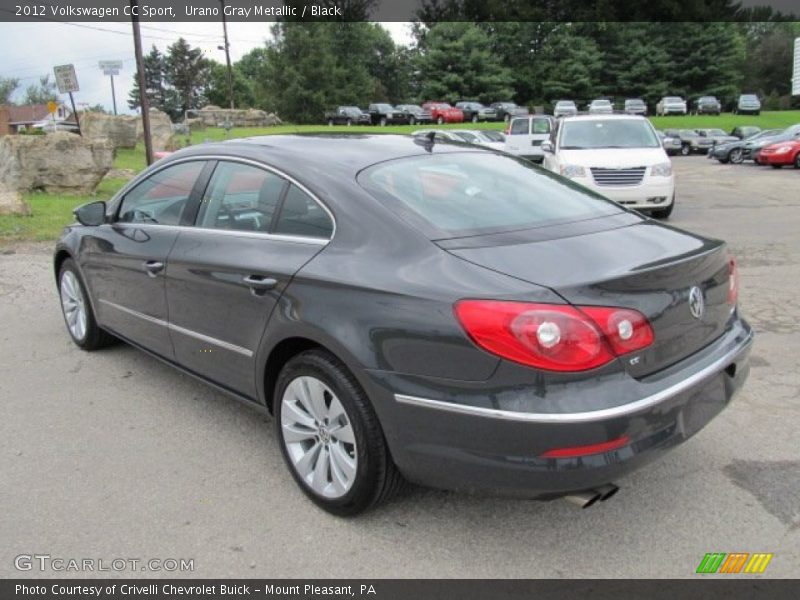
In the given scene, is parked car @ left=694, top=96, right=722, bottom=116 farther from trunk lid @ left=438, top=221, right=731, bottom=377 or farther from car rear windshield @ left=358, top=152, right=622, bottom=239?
trunk lid @ left=438, top=221, right=731, bottom=377

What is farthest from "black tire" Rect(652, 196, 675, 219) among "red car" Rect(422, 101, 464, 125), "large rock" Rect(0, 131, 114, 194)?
"red car" Rect(422, 101, 464, 125)

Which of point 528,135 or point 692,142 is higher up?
point 528,135

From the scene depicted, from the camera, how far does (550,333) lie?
7.61ft

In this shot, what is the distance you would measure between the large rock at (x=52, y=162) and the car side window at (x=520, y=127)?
14.2 metres

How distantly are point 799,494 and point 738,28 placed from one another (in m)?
77.3

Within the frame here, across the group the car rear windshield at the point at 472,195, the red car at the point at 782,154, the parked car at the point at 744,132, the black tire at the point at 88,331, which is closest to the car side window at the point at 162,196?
the black tire at the point at 88,331

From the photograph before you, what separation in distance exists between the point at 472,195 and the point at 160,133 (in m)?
27.1

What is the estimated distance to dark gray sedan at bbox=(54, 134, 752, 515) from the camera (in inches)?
92.3

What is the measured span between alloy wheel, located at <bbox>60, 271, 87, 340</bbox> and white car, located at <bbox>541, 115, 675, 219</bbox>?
24.6ft

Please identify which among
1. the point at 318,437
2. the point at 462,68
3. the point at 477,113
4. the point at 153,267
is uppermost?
the point at 462,68

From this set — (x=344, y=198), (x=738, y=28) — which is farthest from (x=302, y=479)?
(x=738, y=28)

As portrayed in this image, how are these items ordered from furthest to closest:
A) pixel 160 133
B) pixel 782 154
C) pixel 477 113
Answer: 1. pixel 477 113
2. pixel 160 133
3. pixel 782 154

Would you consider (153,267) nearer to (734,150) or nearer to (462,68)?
(734,150)

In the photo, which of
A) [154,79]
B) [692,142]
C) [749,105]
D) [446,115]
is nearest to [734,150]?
[692,142]
